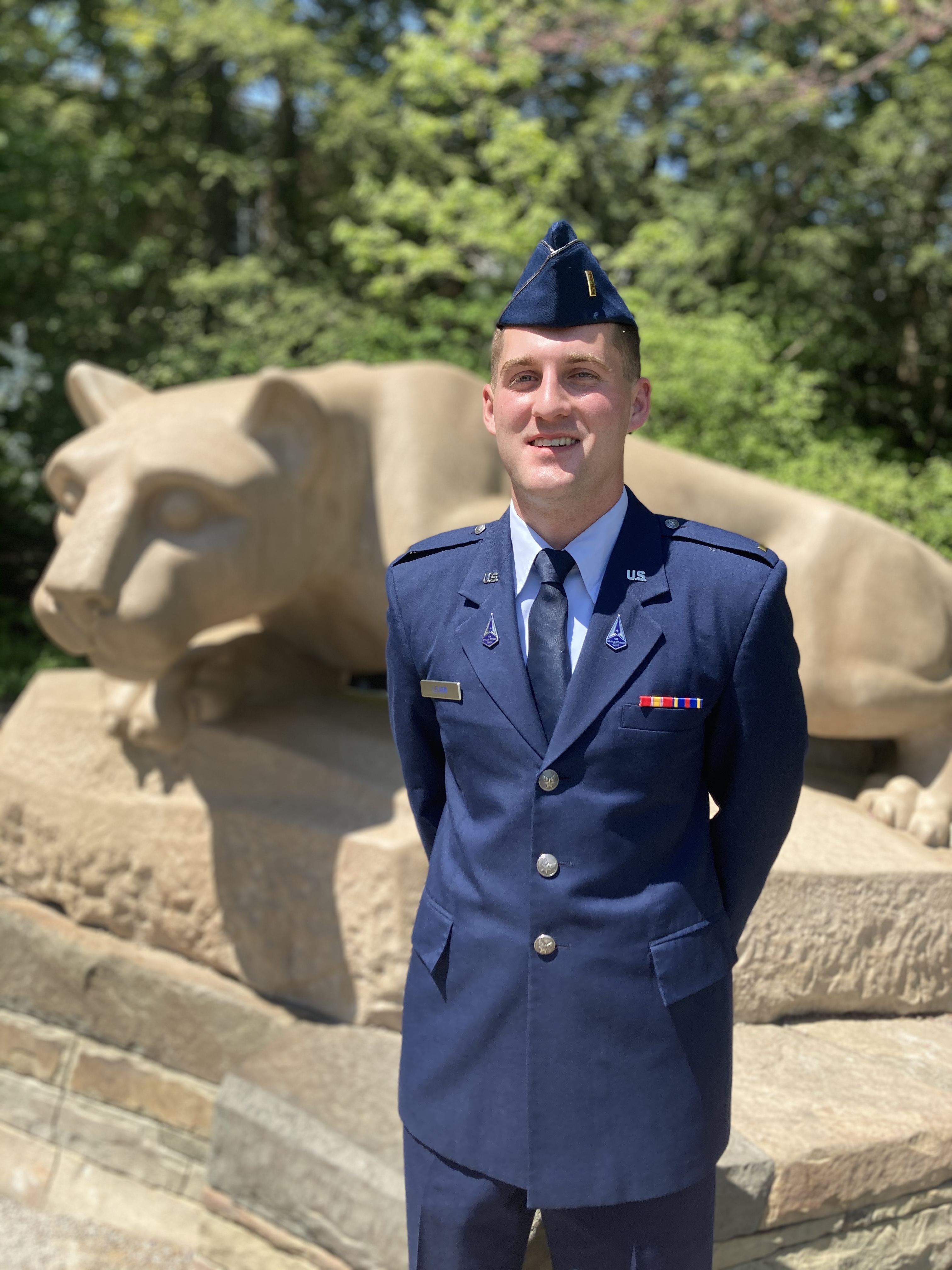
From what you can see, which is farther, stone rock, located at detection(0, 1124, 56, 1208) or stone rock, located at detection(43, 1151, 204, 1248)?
stone rock, located at detection(0, 1124, 56, 1208)

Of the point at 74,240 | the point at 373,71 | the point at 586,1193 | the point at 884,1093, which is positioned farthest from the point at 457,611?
the point at 373,71

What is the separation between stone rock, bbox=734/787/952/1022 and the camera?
110 inches

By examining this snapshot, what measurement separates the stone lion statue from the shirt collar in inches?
62.6

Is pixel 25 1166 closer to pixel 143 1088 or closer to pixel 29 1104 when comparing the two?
pixel 29 1104

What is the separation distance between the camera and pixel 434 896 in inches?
58.2

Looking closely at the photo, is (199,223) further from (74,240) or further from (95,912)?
(95,912)

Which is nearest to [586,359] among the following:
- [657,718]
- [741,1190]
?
[657,718]

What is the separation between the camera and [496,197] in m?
7.94

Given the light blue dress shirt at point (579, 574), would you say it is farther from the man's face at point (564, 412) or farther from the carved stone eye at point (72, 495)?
the carved stone eye at point (72, 495)

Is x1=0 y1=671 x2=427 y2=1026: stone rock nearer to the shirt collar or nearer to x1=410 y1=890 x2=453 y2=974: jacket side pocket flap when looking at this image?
x1=410 y1=890 x2=453 y2=974: jacket side pocket flap

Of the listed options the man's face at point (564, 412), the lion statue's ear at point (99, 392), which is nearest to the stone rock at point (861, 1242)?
the man's face at point (564, 412)

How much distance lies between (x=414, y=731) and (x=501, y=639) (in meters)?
0.27

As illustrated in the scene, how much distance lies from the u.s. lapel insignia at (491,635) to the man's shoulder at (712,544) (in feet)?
0.80

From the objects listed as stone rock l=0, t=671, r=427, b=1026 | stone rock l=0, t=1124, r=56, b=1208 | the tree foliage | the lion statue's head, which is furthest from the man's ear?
the tree foliage
